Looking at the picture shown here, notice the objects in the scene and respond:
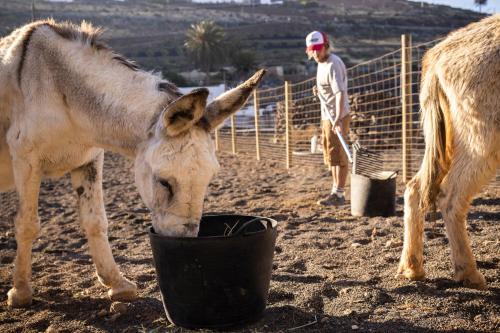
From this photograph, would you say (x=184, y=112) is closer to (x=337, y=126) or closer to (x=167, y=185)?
(x=167, y=185)

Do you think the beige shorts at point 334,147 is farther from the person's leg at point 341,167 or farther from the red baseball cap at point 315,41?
the red baseball cap at point 315,41

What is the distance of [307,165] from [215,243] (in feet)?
27.9

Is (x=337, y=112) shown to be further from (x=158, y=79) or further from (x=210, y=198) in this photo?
(x=158, y=79)

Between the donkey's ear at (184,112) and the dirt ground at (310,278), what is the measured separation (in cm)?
117

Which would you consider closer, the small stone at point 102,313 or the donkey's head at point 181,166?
the donkey's head at point 181,166

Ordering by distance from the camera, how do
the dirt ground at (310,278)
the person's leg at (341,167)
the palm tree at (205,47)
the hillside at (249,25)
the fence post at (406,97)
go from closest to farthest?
the dirt ground at (310,278) < the person's leg at (341,167) < the fence post at (406,97) < the palm tree at (205,47) < the hillside at (249,25)

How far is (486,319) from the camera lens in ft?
9.02

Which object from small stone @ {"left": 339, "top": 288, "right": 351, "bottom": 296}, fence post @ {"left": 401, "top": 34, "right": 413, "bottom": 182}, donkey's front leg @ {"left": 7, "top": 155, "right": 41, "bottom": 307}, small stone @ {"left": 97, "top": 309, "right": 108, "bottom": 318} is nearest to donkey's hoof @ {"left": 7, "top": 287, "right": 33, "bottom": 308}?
donkey's front leg @ {"left": 7, "top": 155, "right": 41, "bottom": 307}

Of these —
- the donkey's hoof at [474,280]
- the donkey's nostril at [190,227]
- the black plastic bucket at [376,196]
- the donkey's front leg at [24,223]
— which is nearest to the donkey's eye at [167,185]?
the donkey's nostril at [190,227]

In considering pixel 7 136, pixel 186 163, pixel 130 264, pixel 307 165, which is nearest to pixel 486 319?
pixel 186 163

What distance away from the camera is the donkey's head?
261 centimetres

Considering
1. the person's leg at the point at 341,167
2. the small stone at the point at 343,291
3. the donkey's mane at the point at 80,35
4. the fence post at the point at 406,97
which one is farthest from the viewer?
the fence post at the point at 406,97

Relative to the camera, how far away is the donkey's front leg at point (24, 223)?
3467 mm

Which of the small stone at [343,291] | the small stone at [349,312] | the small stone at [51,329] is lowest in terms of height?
the small stone at [51,329]
